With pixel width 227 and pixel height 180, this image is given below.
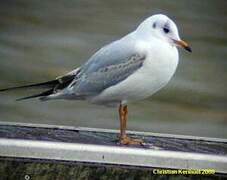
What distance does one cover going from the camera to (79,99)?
197 inches

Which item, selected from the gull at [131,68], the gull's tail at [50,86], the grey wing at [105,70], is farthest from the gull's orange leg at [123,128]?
the gull's tail at [50,86]

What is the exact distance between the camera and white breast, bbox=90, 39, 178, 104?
482cm

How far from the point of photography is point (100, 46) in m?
5.10

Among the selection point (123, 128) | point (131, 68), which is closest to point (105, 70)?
point (131, 68)

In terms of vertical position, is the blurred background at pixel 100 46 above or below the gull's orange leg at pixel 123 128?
above

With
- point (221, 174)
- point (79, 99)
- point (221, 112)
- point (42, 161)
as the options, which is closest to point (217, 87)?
point (221, 112)

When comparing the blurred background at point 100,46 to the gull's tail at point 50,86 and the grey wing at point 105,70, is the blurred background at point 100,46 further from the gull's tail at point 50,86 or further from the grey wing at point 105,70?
the grey wing at point 105,70

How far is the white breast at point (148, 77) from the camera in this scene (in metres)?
4.82

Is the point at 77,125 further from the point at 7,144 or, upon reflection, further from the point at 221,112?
the point at 221,112

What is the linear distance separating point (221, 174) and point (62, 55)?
1296mm

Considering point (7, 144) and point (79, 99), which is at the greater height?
point (79, 99)

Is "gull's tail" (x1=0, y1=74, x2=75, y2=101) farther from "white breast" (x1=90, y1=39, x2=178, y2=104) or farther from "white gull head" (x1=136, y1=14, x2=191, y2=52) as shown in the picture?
"white gull head" (x1=136, y1=14, x2=191, y2=52)

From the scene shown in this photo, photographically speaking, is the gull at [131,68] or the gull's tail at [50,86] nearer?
the gull at [131,68]

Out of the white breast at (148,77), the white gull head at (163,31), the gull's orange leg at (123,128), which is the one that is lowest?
the gull's orange leg at (123,128)
